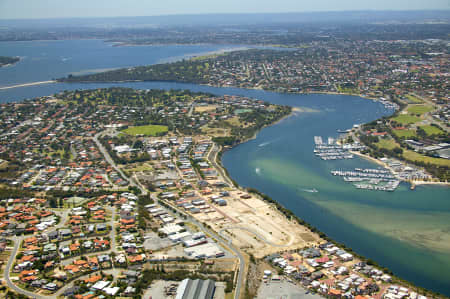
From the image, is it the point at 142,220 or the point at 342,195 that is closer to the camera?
the point at 142,220

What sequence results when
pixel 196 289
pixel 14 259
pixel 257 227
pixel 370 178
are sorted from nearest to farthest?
pixel 196 289 → pixel 14 259 → pixel 257 227 → pixel 370 178

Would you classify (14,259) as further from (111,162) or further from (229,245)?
(111,162)

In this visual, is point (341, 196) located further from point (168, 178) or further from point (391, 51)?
point (391, 51)

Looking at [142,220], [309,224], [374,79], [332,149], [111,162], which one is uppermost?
[374,79]

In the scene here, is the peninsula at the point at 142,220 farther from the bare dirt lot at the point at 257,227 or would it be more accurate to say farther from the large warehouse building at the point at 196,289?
the large warehouse building at the point at 196,289

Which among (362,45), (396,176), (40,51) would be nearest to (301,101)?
(396,176)

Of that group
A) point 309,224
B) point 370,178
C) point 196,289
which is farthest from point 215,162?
point 196,289
